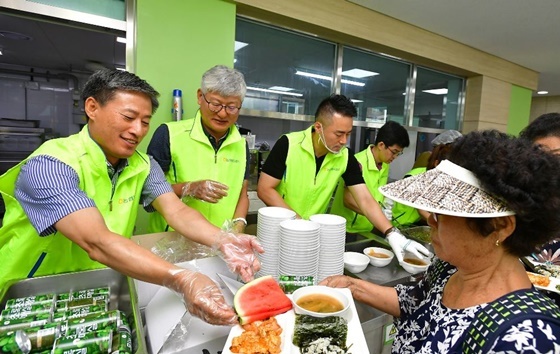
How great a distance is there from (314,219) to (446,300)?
62 centimetres

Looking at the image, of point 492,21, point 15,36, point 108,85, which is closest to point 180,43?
point 108,85

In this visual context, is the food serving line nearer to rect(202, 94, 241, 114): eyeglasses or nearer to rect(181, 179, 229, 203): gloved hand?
rect(181, 179, 229, 203): gloved hand

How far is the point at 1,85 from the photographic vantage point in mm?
6418

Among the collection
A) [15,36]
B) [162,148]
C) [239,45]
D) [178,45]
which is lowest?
[162,148]

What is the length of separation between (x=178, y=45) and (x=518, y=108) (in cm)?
636

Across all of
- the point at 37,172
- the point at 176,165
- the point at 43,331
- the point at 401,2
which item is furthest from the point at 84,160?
the point at 401,2

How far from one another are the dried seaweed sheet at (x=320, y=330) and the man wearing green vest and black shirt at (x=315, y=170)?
3.88 feet

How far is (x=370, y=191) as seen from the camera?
8.81ft

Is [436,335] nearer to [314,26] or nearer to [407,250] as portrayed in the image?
[407,250]

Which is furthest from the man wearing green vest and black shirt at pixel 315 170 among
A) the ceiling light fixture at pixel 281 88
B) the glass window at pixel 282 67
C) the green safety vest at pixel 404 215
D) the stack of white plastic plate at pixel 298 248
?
the ceiling light fixture at pixel 281 88

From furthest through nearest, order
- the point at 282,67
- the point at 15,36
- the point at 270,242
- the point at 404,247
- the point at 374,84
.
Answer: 1. the point at 374,84
2. the point at 15,36
3. the point at 282,67
4. the point at 404,247
5. the point at 270,242

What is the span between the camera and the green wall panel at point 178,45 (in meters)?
2.72

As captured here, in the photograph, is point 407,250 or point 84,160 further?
point 407,250

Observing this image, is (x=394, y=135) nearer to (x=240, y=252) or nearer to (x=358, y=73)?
(x=240, y=252)
